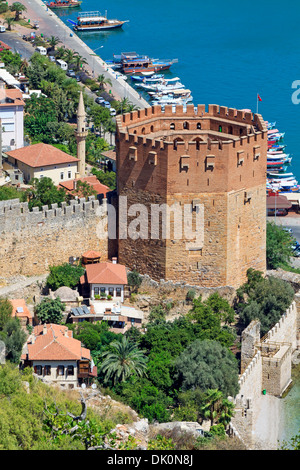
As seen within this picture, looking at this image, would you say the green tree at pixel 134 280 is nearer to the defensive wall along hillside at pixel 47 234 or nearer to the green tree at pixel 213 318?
the defensive wall along hillside at pixel 47 234

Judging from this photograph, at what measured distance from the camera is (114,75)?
125625mm

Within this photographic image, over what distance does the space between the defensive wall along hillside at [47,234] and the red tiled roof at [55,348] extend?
16.5 ft

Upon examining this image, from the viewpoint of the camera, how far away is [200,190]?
2367 inches

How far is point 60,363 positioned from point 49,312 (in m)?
4.44

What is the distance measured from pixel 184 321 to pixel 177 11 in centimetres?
12035

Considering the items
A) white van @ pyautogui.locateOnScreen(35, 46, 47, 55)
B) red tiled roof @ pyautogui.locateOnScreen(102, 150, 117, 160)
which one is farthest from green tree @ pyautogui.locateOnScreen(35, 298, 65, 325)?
white van @ pyautogui.locateOnScreen(35, 46, 47, 55)

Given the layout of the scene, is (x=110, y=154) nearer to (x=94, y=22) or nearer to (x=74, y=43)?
(x=74, y=43)

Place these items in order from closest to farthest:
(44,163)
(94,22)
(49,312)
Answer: (49,312)
(44,163)
(94,22)

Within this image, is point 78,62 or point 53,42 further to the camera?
point 53,42

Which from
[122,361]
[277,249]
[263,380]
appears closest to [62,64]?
[277,249]

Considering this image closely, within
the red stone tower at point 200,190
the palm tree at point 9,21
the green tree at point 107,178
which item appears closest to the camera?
the red stone tower at point 200,190

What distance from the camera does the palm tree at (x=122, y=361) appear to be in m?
56.0

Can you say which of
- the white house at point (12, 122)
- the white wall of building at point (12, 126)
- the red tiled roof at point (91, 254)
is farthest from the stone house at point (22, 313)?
the white wall of building at point (12, 126)

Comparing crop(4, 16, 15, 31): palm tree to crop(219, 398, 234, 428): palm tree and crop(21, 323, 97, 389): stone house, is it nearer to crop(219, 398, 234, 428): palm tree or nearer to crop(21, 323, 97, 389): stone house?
crop(21, 323, 97, 389): stone house
